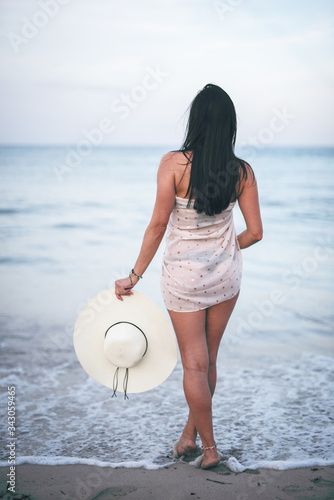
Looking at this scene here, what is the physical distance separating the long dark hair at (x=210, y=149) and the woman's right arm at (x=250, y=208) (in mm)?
95

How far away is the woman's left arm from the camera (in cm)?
190

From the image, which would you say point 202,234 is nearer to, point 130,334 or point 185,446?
point 130,334

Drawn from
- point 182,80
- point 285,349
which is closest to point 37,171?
point 182,80

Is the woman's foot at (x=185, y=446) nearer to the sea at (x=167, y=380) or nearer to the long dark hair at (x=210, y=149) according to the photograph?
the sea at (x=167, y=380)

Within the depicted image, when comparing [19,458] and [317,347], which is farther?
[317,347]

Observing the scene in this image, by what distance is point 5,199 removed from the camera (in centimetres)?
1530

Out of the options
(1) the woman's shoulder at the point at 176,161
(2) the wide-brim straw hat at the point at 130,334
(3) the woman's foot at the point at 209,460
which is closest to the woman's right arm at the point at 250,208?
(1) the woman's shoulder at the point at 176,161

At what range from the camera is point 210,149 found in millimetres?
1883

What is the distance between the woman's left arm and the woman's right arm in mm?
341

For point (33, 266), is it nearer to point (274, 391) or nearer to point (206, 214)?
point (274, 391)

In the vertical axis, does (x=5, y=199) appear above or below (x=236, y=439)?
above

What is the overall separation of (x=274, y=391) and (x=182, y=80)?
654 cm

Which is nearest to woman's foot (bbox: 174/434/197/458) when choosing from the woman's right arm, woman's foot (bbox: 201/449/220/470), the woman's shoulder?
woman's foot (bbox: 201/449/220/470)

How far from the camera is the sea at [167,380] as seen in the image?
2.50m
